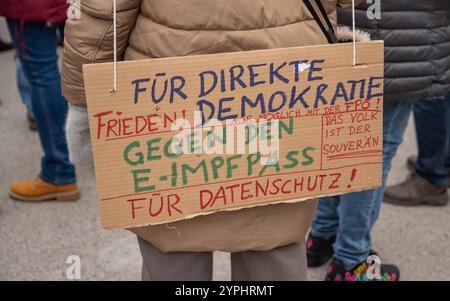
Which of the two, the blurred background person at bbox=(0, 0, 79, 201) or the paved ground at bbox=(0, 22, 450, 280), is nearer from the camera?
the paved ground at bbox=(0, 22, 450, 280)

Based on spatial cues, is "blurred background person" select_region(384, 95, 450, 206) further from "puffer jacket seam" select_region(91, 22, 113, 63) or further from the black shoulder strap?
"puffer jacket seam" select_region(91, 22, 113, 63)

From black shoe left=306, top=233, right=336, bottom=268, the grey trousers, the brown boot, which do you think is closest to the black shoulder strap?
the grey trousers

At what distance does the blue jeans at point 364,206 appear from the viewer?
7.72 ft

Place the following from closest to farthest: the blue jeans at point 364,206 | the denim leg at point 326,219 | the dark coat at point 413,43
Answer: the dark coat at point 413,43
the blue jeans at point 364,206
the denim leg at point 326,219

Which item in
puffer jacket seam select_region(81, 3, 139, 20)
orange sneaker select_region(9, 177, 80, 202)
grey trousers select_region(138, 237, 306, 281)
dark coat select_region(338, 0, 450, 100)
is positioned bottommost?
orange sneaker select_region(9, 177, 80, 202)

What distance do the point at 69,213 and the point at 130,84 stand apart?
1.98 meters

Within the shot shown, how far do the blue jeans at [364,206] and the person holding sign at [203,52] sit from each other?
0.72 metres

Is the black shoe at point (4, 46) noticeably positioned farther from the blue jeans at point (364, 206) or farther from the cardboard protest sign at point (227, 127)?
the cardboard protest sign at point (227, 127)

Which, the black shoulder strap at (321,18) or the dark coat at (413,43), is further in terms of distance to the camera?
the dark coat at (413,43)

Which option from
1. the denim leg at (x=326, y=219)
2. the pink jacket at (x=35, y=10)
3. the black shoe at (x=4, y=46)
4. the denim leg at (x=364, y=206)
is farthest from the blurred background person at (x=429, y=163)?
the black shoe at (x=4, y=46)

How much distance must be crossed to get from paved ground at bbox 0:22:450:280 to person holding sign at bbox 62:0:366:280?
1032mm

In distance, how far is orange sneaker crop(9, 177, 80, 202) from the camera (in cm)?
335
